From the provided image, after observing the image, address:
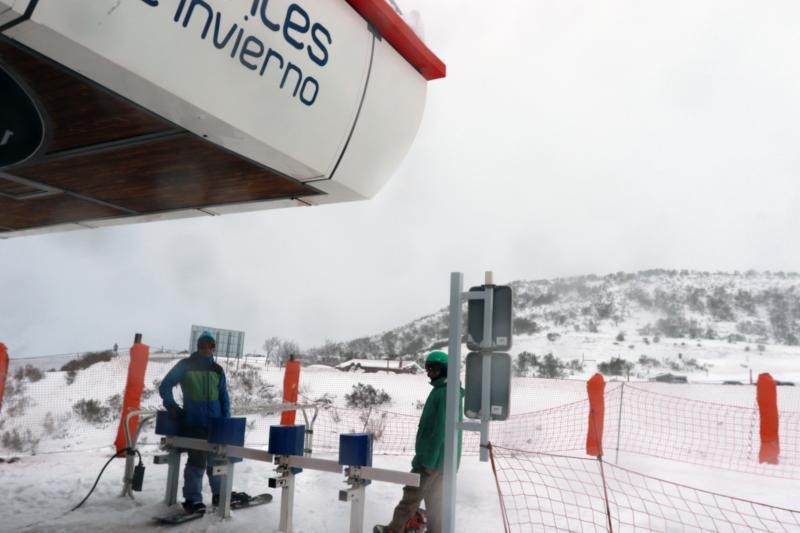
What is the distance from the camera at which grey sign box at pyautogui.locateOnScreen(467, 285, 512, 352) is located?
341cm

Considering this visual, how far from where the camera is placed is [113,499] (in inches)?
229

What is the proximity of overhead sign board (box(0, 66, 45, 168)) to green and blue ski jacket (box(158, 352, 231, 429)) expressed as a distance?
2.59 m

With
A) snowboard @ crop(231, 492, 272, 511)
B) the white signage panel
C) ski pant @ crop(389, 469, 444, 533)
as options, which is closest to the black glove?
snowboard @ crop(231, 492, 272, 511)

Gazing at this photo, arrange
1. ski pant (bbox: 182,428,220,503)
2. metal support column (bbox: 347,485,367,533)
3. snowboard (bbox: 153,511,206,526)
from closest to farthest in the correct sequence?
metal support column (bbox: 347,485,367,533), snowboard (bbox: 153,511,206,526), ski pant (bbox: 182,428,220,503)

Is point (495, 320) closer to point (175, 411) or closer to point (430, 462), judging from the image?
point (430, 462)

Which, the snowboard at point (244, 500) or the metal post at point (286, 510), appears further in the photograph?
the snowboard at point (244, 500)

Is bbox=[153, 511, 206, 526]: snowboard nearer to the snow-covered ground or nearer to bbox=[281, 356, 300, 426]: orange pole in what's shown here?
the snow-covered ground

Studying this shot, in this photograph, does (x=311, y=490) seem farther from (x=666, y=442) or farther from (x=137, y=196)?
(x=666, y=442)

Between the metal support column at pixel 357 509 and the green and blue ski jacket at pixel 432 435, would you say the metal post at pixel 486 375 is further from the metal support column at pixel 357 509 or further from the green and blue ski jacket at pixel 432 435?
the metal support column at pixel 357 509

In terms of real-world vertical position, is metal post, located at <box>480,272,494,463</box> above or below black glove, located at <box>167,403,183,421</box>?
above

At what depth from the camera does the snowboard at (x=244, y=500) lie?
5609 millimetres

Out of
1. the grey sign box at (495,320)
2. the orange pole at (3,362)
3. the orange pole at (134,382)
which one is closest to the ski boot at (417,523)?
the grey sign box at (495,320)

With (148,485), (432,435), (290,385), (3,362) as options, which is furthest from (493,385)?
(3,362)

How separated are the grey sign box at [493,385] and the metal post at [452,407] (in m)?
0.11
